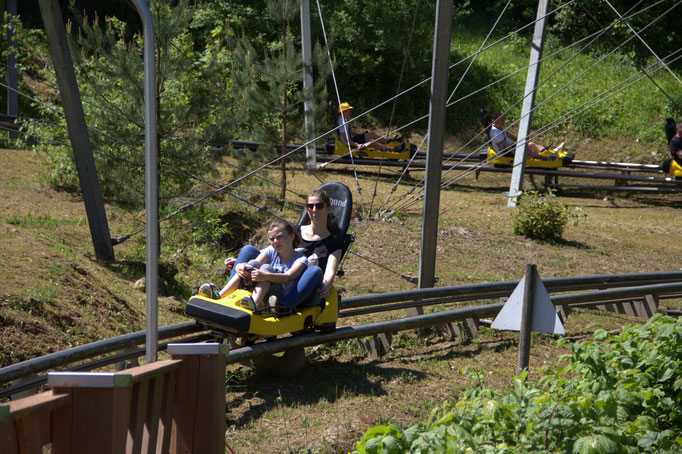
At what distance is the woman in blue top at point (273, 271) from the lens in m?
6.30

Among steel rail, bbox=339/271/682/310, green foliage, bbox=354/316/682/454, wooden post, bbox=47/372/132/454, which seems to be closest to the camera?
wooden post, bbox=47/372/132/454

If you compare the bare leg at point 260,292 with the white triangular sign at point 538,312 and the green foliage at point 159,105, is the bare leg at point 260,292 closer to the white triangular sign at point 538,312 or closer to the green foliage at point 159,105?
the white triangular sign at point 538,312

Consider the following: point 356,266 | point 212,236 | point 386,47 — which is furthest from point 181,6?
point 386,47

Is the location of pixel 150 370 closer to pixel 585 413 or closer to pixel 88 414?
pixel 88 414

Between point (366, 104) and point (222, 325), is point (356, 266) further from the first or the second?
point (366, 104)

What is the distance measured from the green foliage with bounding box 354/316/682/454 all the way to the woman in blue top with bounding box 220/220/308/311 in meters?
2.31

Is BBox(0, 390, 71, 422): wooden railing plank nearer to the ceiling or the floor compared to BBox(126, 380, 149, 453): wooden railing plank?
nearer to the ceiling

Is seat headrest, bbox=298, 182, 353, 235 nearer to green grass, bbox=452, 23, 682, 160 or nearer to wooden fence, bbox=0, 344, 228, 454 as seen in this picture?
wooden fence, bbox=0, 344, 228, 454

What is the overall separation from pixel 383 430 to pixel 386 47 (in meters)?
24.1

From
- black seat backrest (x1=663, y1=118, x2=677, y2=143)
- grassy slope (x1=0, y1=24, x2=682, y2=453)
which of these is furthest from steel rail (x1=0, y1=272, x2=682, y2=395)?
black seat backrest (x1=663, y1=118, x2=677, y2=143)

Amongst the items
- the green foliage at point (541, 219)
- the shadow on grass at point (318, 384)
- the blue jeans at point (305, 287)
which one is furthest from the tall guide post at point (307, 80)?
the blue jeans at point (305, 287)

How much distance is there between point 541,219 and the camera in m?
13.3

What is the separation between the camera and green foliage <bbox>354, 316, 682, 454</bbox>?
357 centimetres

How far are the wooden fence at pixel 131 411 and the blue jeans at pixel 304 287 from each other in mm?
2769
